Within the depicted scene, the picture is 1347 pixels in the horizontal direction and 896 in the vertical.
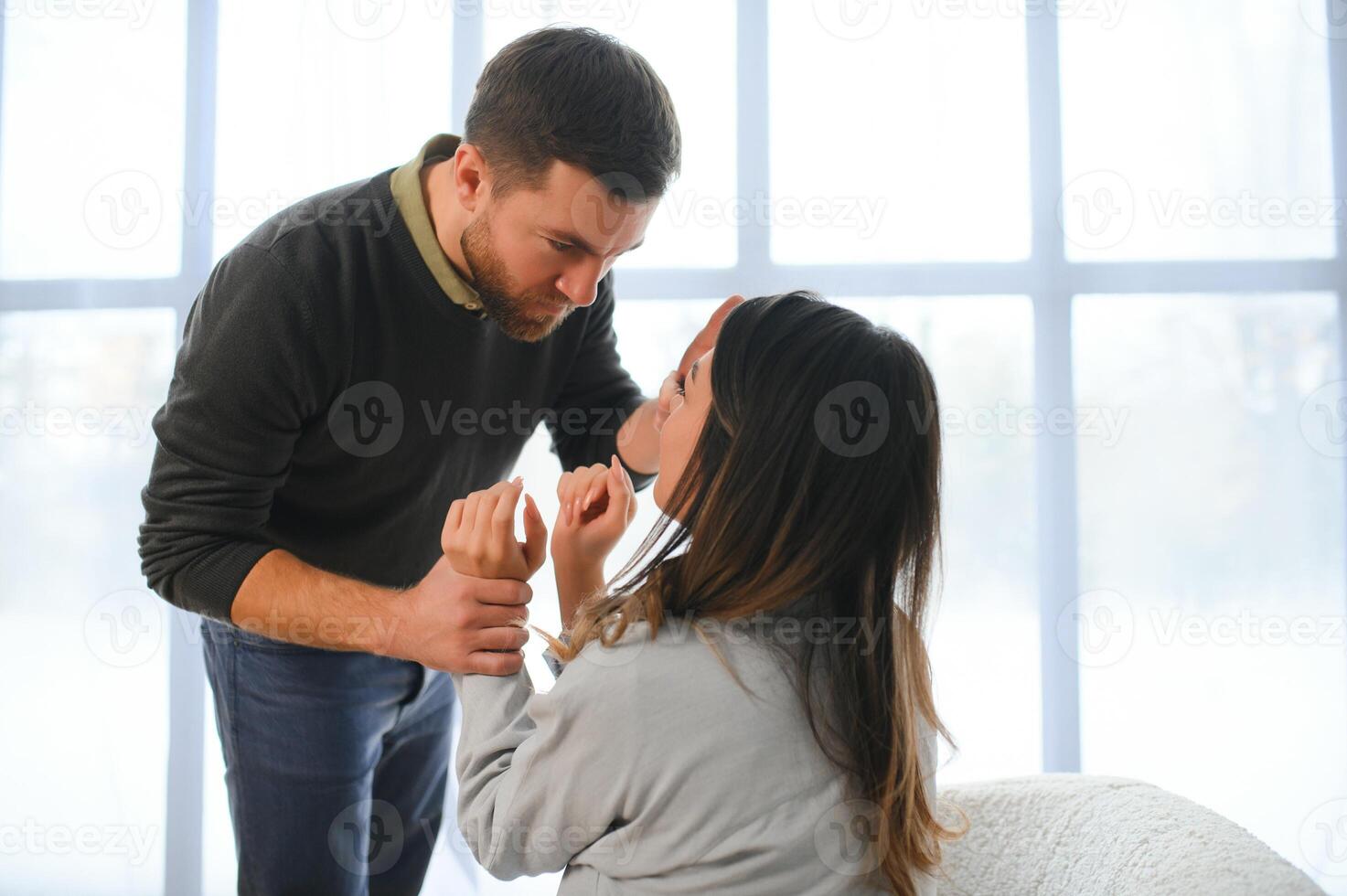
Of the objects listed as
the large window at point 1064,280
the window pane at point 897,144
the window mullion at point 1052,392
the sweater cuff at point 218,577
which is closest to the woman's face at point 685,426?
the sweater cuff at point 218,577

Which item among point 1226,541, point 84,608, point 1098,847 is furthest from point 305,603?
point 1226,541

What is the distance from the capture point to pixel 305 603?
112cm

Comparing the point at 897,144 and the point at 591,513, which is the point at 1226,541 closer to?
the point at 897,144

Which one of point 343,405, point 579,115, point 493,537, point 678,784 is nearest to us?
point 678,784

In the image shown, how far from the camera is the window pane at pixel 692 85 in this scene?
2068 millimetres

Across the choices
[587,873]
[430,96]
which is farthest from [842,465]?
[430,96]

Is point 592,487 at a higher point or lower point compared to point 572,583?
higher

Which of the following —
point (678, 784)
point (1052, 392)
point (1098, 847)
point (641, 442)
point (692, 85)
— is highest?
point (692, 85)

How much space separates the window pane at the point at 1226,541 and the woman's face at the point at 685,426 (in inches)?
55.3

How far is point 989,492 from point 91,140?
2.17 meters

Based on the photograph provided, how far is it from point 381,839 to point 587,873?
0.84m

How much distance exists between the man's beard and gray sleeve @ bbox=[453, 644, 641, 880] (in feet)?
1.92

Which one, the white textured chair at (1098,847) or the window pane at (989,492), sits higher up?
the window pane at (989,492)

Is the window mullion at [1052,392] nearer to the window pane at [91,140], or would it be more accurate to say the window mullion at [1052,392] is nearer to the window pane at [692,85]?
the window pane at [692,85]
